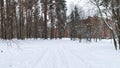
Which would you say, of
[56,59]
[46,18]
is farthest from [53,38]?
[56,59]

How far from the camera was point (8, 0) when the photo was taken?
46906 millimetres

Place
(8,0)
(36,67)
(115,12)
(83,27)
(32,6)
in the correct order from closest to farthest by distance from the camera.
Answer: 1. (36,67)
2. (115,12)
3. (8,0)
4. (32,6)
5. (83,27)

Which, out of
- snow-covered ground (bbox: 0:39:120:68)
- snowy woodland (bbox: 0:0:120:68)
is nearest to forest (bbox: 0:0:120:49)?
snowy woodland (bbox: 0:0:120:68)

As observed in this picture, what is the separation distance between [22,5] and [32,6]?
4.81 meters

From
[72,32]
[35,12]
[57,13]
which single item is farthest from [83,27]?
[35,12]

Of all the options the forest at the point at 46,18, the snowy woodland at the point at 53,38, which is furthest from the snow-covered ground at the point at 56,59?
the forest at the point at 46,18

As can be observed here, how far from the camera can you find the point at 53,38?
56344 mm

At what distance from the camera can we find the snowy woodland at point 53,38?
1347cm

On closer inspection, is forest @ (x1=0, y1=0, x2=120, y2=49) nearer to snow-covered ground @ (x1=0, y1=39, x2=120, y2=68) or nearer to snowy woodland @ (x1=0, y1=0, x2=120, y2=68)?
snowy woodland @ (x1=0, y1=0, x2=120, y2=68)

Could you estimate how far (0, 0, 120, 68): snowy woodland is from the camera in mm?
13468

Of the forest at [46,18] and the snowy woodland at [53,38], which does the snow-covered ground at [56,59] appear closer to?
the snowy woodland at [53,38]

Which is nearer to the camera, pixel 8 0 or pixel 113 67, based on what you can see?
pixel 113 67

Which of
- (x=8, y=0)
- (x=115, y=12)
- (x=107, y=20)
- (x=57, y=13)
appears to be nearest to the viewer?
(x=115, y=12)

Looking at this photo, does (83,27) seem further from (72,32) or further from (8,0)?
(8,0)
